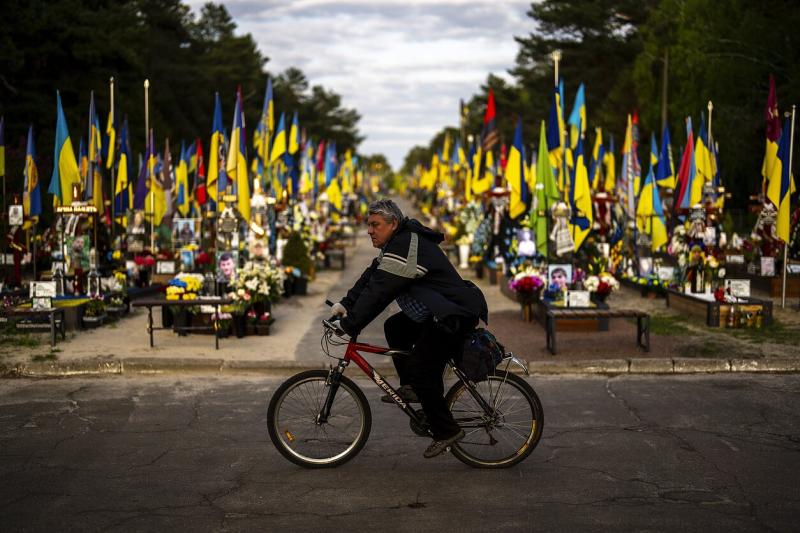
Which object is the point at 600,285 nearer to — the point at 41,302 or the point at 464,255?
the point at 41,302

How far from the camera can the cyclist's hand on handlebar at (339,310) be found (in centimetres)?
647

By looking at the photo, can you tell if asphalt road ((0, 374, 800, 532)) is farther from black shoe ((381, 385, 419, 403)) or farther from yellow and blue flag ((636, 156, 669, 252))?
yellow and blue flag ((636, 156, 669, 252))

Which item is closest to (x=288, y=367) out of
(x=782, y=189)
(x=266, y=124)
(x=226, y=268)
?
(x=226, y=268)

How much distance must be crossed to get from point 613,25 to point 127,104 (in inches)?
1165

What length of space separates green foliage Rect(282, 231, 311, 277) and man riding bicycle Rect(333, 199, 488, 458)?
14.2 meters

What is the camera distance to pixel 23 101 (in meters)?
41.3

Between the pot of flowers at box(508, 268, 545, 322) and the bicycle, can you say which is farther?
the pot of flowers at box(508, 268, 545, 322)

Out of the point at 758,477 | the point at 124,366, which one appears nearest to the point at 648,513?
the point at 758,477

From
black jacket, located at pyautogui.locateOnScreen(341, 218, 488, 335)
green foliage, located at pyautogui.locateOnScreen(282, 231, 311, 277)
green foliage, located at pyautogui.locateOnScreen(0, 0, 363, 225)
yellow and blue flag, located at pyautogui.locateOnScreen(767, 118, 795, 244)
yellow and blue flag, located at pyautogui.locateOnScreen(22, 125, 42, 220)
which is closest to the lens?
black jacket, located at pyautogui.locateOnScreen(341, 218, 488, 335)

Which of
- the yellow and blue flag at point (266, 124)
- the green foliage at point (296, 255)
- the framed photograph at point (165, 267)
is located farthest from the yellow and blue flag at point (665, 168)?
the framed photograph at point (165, 267)

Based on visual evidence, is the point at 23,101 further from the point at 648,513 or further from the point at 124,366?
the point at 648,513

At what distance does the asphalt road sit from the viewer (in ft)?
18.8

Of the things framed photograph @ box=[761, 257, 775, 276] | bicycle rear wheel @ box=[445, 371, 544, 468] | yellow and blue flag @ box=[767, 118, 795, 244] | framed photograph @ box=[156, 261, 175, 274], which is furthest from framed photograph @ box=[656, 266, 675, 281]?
bicycle rear wheel @ box=[445, 371, 544, 468]

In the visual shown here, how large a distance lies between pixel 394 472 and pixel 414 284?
4.27ft
